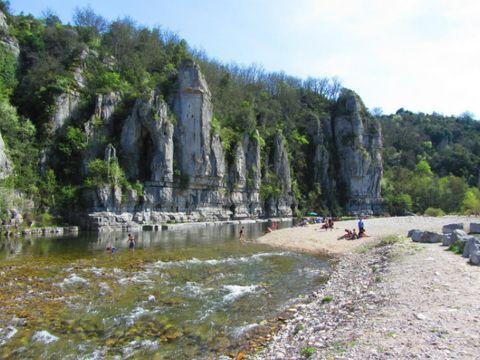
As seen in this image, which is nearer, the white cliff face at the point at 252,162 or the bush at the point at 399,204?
the white cliff face at the point at 252,162

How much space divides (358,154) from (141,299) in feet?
281

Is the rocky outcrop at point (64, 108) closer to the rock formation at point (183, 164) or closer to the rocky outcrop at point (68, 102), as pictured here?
the rocky outcrop at point (68, 102)

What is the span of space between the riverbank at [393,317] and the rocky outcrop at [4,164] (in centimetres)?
→ 3561

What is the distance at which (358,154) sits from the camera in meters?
92.3

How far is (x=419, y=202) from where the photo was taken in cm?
9119

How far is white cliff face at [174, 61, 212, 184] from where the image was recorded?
59688 mm

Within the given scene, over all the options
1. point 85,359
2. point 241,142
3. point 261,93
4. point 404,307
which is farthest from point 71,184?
point 261,93

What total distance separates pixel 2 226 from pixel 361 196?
76966mm

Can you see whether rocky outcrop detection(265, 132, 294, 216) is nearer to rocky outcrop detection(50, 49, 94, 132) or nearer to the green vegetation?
the green vegetation

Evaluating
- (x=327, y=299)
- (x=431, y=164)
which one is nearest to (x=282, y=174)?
(x=327, y=299)

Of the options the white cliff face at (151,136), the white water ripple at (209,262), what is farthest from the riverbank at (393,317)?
the white cliff face at (151,136)

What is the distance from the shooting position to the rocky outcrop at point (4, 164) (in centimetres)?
3750

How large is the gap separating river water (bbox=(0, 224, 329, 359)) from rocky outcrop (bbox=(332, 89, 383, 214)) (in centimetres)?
6983

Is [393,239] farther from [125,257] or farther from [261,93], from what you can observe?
[261,93]
